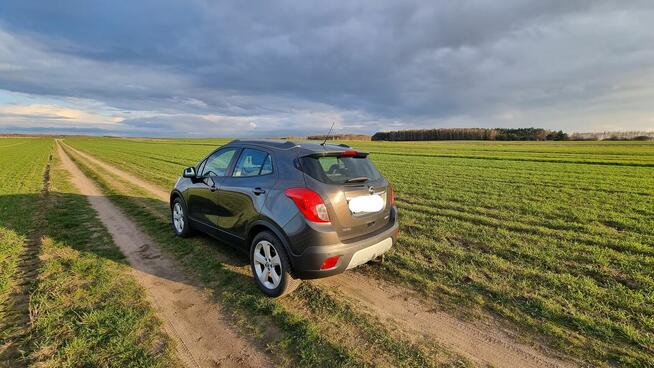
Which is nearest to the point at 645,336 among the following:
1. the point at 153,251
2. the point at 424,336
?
the point at 424,336

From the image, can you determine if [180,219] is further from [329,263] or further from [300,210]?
[329,263]

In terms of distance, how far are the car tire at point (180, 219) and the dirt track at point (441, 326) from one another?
285cm

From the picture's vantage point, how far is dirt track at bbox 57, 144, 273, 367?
2.75 metres

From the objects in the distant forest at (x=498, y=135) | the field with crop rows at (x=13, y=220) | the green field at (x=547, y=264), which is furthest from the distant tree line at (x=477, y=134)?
the field with crop rows at (x=13, y=220)

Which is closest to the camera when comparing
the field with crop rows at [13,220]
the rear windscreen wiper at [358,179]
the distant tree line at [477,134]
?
the rear windscreen wiper at [358,179]

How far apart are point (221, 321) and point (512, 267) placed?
4.03m

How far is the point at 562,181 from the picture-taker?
12719 mm

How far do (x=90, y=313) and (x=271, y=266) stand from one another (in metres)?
1.91

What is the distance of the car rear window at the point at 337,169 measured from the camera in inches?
138

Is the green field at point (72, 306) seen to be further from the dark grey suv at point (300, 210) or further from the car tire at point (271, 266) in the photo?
the dark grey suv at point (300, 210)

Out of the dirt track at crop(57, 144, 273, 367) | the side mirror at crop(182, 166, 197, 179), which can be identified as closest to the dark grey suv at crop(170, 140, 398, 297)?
the dirt track at crop(57, 144, 273, 367)

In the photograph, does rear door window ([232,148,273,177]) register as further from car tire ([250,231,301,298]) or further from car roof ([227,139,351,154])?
car tire ([250,231,301,298])

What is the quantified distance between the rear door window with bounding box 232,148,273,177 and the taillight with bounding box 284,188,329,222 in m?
0.71

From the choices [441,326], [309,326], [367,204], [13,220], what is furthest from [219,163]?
[13,220]
